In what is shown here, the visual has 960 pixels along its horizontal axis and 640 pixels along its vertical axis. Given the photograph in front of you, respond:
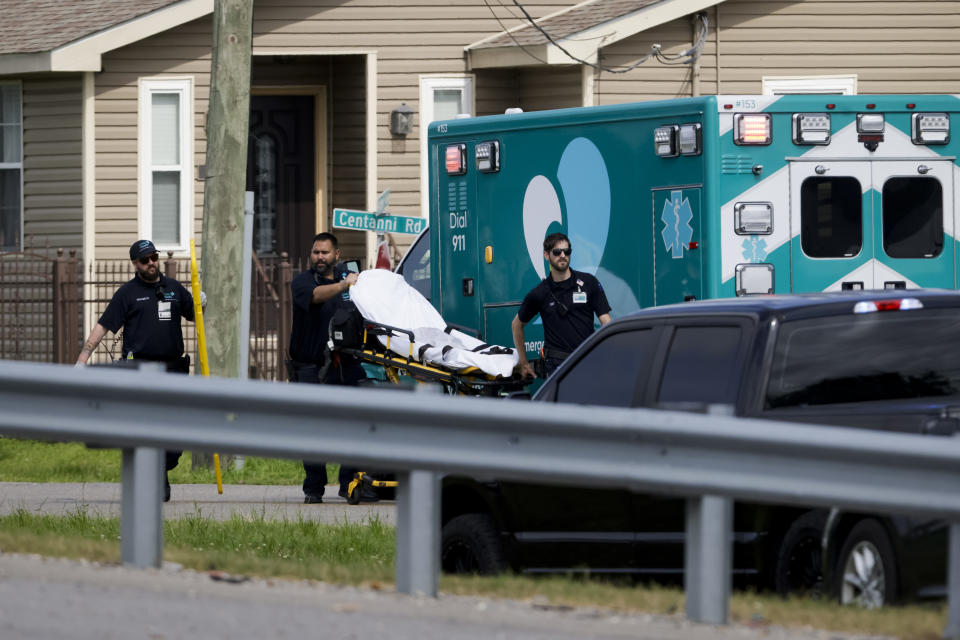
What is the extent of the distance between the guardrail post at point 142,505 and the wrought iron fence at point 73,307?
13.5 m

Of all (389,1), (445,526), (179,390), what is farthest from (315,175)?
(179,390)

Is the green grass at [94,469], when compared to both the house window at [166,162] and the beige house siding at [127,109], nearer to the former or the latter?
the beige house siding at [127,109]

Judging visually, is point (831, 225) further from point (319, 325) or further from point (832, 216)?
point (319, 325)

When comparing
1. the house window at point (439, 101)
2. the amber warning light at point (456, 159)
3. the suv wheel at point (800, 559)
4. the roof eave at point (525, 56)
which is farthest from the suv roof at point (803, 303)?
the house window at point (439, 101)

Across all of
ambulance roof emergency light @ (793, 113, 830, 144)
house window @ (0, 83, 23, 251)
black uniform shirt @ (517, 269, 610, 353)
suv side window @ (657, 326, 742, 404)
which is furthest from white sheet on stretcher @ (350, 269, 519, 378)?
house window @ (0, 83, 23, 251)

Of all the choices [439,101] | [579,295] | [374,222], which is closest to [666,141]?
[579,295]

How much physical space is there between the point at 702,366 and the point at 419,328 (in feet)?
19.1

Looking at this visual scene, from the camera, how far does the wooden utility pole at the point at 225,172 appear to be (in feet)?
47.2

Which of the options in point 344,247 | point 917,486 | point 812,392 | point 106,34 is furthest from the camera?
point 344,247

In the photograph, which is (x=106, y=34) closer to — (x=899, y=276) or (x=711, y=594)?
(x=899, y=276)

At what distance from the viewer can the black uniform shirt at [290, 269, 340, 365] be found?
43.7 ft

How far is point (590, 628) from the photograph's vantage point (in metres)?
5.71

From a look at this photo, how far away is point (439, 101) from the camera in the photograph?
69.5ft

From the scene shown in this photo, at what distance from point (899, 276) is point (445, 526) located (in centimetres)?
552
